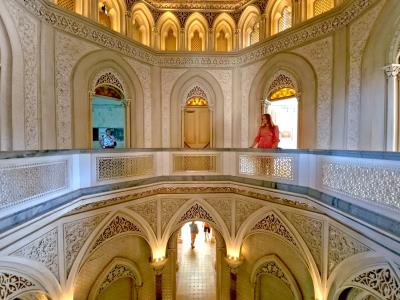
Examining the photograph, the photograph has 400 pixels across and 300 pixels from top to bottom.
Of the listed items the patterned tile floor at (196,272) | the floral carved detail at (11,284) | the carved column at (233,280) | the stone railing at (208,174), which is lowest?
the patterned tile floor at (196,272)

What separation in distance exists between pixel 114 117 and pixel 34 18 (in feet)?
14.5

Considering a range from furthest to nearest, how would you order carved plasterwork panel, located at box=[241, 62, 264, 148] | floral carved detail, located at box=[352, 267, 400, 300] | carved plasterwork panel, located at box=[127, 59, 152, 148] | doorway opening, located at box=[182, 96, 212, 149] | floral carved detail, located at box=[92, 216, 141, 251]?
doorway opening, located at box=[182, 96, 212, 149] < carved plasterwork panel, located at box=[241, 62, 264, 148] < carved plasterwork panel, located at box=[127, 59, 152, 148] < floral carved detail, located at box=[92, 216, 141, 251] < floral carved detail, located at box=[352, 267, 400, 300]

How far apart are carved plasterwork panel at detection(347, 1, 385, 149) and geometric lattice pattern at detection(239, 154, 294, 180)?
1.48 m

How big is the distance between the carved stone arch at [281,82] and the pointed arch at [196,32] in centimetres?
228

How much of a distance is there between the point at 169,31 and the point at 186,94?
205cm

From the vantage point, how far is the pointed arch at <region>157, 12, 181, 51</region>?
6889mm

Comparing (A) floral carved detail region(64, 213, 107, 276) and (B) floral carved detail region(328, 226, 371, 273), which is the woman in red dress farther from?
(A) floral carved detail region(64, 213, 107, 276)

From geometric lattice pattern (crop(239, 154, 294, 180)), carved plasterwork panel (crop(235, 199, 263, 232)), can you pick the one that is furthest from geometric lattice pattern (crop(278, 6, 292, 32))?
carved plasterwork panel (crop(235, 199, 263, 232))

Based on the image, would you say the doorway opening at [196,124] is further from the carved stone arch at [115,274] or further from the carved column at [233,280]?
the carved stone arch at [115,274]

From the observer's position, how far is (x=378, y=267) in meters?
2.89

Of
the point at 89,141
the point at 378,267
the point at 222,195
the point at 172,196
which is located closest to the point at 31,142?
the point at 89,141

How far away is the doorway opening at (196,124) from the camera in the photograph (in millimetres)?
7391

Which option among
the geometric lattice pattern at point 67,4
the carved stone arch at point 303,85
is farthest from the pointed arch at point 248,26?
the geometric lattice pattern at point 67,4

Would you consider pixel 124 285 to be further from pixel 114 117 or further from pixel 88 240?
pixel 114 117
